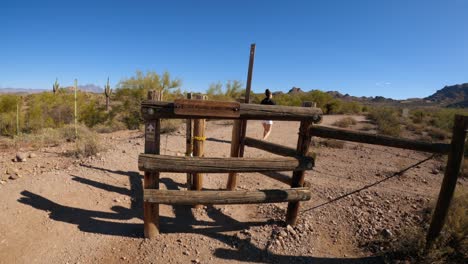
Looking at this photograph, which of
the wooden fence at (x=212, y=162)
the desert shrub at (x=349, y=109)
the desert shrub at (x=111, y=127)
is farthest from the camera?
the desert shrub at (x=349, y=109)

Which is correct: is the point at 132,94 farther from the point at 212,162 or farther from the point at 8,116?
the point at 212,162

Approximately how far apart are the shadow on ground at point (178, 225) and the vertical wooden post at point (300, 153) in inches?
13.2

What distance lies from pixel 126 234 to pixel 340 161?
651 cm

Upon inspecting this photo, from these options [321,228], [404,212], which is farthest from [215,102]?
[404,212]

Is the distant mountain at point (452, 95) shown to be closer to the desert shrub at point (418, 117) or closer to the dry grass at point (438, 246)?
the desert shrub at point (418, 117)

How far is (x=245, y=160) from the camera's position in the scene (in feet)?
11.9

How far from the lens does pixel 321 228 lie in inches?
160

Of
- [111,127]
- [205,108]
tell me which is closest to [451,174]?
[205,108]

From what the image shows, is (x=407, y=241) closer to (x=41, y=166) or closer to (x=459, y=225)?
(x=459, y=225)

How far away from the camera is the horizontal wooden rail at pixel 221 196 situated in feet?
11.2

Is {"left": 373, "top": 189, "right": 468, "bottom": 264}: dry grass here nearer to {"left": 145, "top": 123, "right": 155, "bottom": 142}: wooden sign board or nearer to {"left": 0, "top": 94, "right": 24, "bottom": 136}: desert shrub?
{"left": 145, "top": 123, "right": 155, "bottom": 142}: wooden sign board

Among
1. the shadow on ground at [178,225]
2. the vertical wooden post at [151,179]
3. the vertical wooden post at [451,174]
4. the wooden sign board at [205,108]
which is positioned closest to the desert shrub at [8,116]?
the shadow on ground at [178,225]

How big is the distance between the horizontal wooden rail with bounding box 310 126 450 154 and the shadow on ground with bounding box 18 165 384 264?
1.52 m

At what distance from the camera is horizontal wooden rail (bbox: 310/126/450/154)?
333 centimetres
